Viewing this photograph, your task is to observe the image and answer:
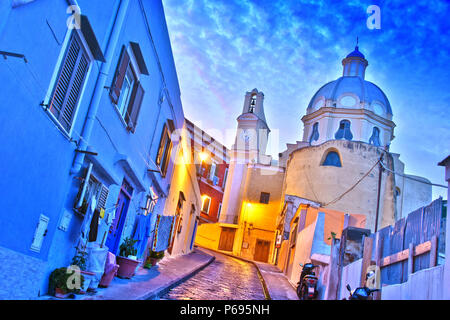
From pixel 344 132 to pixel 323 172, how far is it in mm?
6024

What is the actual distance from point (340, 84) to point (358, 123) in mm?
5082

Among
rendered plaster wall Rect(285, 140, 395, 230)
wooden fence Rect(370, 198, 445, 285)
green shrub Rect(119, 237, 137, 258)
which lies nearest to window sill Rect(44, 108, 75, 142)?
green shrub Rect(119, 237, 137, 258)

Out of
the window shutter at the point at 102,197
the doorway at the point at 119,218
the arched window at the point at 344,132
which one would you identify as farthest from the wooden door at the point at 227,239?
the window shutter at the point at 102,197

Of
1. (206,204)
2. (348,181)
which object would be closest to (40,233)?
(348,181)

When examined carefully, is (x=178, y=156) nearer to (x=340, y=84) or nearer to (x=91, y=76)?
(x=91, y=76)

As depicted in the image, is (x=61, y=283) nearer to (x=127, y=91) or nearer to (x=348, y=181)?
(x=127, y=91)

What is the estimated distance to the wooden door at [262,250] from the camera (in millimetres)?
40469

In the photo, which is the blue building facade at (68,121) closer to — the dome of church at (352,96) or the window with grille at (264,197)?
the dome of church at (352,96)

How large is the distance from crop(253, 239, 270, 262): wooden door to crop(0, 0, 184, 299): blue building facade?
30.1m

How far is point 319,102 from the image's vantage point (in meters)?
42.8

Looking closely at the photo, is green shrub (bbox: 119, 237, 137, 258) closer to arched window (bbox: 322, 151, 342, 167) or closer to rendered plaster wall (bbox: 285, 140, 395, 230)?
rendered plaster wall (bbox: 285, 140, 395, 230)

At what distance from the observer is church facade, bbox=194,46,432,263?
3522cm

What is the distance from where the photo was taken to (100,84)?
7914mm
